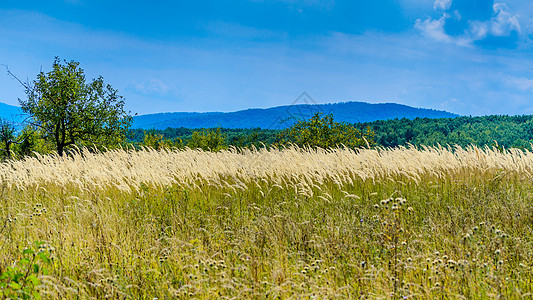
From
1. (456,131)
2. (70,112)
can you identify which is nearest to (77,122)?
(70,112)

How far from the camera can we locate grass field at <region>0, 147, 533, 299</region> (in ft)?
11.5

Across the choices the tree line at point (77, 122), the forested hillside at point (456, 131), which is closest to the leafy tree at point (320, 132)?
the tree line at point (77, 122)

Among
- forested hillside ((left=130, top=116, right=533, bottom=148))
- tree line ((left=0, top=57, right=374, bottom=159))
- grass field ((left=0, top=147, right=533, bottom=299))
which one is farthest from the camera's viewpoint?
forested hillside ((left=130, top=116, right=533, bottom=148))

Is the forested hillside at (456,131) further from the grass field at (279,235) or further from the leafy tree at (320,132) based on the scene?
the grass field at (279,235)

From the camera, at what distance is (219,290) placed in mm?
3506

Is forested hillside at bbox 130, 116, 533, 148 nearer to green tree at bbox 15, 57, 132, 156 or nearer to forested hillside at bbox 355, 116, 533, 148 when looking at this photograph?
forested hillside at bbox 355, 116, 533, 148

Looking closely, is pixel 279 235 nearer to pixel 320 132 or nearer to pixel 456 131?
pixel 320 132

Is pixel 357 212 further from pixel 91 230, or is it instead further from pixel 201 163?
pixel 201 163

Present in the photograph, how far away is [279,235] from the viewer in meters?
4.79

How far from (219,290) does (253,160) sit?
234 inches

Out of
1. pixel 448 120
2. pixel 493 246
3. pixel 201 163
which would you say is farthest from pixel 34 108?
pixel 448 120

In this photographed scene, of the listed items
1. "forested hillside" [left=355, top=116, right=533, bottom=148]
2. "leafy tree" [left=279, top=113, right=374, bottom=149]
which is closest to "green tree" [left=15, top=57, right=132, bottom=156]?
"leafy tree" [left=279, top=113, right=374, bottom=149]

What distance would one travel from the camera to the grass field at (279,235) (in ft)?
11.5

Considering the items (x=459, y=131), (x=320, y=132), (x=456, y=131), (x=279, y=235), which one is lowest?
(x=279, y=235)
